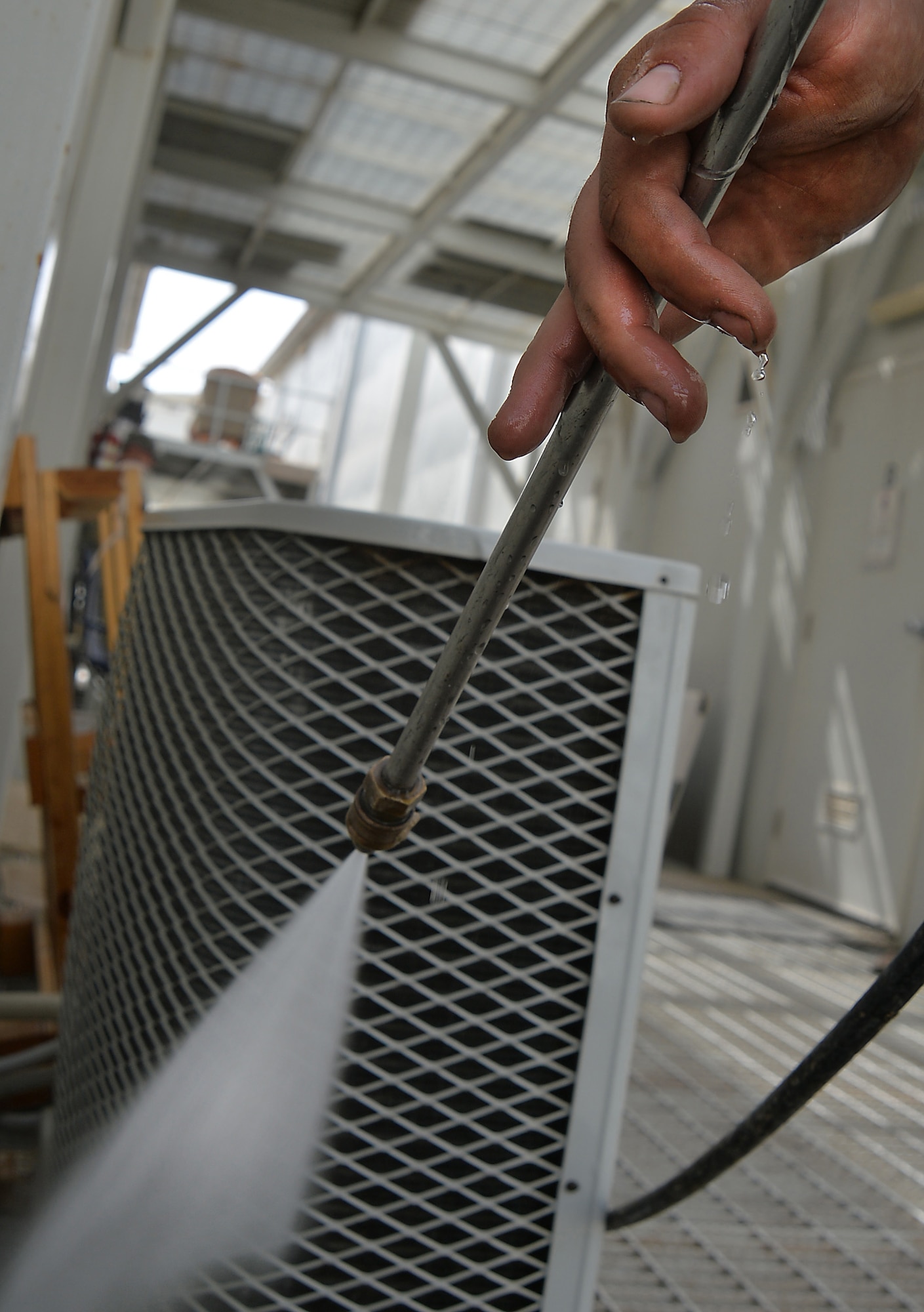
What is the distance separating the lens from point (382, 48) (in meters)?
5.17

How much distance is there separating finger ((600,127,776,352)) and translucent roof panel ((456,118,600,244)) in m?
5.49

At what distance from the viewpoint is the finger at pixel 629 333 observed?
40cm

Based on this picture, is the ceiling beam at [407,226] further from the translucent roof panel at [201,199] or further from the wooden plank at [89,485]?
the wooden plank at [89,485]

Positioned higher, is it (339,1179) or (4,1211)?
(339,1179)

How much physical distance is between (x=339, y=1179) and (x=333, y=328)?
663 inches

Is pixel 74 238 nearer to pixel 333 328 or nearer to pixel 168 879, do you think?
pixel 168 879

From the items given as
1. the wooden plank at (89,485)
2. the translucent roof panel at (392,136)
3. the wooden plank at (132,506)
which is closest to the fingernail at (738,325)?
the wooden plank at (132,506)

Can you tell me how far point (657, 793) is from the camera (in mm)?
983

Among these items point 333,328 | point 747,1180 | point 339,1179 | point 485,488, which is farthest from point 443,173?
point 333,328

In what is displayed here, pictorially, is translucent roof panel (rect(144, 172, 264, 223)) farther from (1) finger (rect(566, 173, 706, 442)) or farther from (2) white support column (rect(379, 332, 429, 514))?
(1) finger (rect(566, 173, 706, 442))

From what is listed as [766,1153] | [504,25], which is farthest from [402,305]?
[766,1153]

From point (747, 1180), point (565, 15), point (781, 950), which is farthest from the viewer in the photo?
point (565, 15)

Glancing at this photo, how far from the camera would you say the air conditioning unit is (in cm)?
96

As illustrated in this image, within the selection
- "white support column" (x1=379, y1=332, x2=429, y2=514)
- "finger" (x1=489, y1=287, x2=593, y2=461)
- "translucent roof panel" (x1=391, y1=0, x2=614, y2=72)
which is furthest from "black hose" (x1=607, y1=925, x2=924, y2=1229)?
"white support column" (x1=379, y1=332, x2=429, y2=514)
